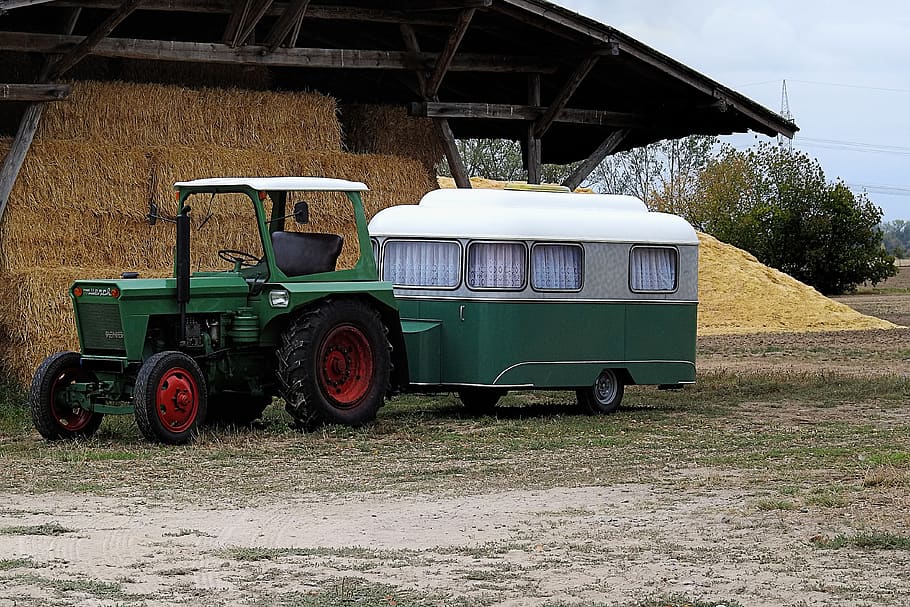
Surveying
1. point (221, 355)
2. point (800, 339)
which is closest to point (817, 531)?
point (221, 355)

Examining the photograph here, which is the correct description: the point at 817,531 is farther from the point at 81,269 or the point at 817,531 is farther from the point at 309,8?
the point at 309,8

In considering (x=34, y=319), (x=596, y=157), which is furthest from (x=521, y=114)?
(x=34, y=319)

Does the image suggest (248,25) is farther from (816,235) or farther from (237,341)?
(816,235)

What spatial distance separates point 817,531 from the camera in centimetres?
758

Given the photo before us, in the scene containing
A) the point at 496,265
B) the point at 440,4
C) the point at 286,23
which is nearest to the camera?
the point at 496,265

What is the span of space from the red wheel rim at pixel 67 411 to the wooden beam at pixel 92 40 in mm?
3794

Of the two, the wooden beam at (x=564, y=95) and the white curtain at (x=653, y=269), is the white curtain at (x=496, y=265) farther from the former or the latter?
the wooden beam at (x=564, y=95)

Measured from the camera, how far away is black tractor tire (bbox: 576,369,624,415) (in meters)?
14.0

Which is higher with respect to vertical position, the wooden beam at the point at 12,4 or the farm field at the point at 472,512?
the wooden beam at the point at 12,4

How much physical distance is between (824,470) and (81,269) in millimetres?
7774

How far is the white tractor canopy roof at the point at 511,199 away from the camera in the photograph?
537 inches

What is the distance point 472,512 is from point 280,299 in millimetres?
3928

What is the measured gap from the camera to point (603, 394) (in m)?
14.1

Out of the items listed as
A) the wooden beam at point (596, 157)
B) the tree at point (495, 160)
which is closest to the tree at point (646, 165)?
the tree at point (495, 160)
